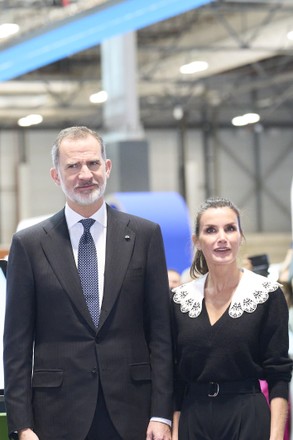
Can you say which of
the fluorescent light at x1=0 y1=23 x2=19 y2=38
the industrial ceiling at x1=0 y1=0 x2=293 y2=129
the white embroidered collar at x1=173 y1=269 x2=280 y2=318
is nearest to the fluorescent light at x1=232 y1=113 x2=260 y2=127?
the industrial ceiling at x1=0 y1=0 x2=293 y2=129

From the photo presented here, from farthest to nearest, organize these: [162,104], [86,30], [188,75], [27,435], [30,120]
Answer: [162,104] < [30,120] < [188,75] < [86,30] < [27,435]

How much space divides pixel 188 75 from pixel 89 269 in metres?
15.0

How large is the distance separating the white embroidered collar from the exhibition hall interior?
1.34 m

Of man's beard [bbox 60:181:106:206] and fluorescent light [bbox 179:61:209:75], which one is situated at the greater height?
fluorescent light [bbox 179:61:209:75]

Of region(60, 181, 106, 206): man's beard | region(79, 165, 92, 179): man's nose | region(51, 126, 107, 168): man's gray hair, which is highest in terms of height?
region(51, 126, 107, 168): man's gray hair

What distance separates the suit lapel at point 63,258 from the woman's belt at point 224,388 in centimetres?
34

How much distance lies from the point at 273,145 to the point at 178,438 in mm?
20353

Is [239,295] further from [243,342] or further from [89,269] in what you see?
[89,269]

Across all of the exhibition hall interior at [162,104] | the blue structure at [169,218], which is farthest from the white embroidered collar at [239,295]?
the blue structure at [169,218]

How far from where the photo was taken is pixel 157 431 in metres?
2.39

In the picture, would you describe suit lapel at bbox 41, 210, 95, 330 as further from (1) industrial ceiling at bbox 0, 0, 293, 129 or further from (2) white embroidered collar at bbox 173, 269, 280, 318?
(1) industrial ceiling at bbox 0, 0, 293, 129

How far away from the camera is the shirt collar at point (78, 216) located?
2.49 metres

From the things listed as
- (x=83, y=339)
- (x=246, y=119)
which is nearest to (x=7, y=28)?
(x=83, y=339)

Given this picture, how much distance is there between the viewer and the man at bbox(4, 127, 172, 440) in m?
2.40
